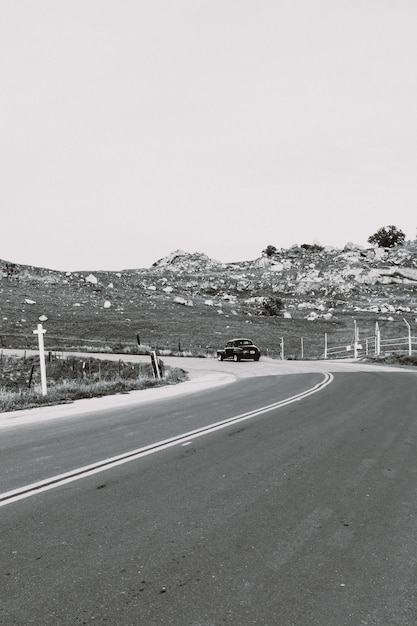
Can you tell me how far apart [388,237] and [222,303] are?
9018 centimetres

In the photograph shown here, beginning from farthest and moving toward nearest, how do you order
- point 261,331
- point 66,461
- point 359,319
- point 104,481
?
point 359,319 → point 261,331 → point 66,461 → point 104,481

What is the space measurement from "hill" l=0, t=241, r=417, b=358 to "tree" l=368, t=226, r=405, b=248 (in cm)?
2452

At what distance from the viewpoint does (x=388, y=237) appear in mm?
150375

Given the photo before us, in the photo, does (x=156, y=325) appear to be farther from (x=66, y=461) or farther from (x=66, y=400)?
(x=66, y=461)

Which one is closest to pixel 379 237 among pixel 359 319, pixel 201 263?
pixel 201 263

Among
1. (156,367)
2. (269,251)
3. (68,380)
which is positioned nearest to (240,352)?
(68,380)

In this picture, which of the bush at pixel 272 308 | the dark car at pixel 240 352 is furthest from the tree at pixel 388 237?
the dark car at pixel 240 352

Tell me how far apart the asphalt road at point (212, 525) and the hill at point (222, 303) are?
116 ft

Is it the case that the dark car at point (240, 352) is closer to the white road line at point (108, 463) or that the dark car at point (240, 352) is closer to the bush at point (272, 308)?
the white road line at point (108, 463)

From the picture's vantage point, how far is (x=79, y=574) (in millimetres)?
3803

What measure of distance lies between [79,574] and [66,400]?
12.2 metres

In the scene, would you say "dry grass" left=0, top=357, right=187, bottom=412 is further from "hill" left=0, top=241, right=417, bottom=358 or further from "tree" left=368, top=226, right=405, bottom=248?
"tree" left=368, top=226, right=405, bottom=248

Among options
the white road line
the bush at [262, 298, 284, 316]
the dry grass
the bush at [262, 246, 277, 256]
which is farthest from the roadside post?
the bush at [262, 246, 277, 256]

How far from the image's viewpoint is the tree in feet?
492
